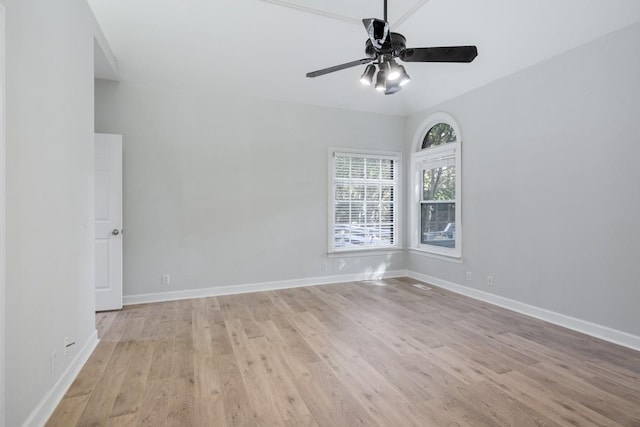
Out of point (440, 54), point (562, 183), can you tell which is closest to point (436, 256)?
point (562, 183)

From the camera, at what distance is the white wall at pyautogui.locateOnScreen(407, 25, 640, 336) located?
9.21ft

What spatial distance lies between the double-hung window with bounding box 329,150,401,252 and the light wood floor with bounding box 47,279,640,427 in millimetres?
1687

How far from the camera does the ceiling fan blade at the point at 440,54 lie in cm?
223

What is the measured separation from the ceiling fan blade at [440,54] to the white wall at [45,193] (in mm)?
2277

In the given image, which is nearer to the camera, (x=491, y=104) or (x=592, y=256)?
(x=592, y=256)

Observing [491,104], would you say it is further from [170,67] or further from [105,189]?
[105,189]

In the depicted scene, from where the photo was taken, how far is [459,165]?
176 inches

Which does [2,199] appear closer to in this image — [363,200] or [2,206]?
[2,206]

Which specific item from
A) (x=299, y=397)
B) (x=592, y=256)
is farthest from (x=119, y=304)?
(x=592, y=256)

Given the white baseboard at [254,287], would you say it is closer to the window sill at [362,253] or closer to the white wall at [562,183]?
the window sill at [362,253]

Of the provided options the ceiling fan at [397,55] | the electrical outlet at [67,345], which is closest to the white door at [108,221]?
the electrical outlet at [67,345]

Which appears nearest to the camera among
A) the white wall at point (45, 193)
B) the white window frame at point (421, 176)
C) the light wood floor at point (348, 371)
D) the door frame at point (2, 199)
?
the door frame at point (2, 199)

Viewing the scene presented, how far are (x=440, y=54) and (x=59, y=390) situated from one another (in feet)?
11.5

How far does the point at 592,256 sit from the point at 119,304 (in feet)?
17.0
